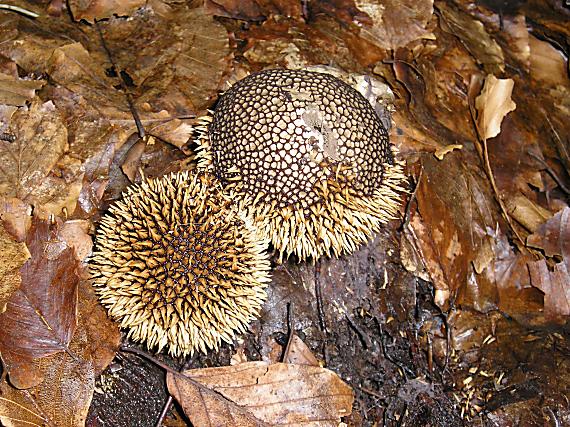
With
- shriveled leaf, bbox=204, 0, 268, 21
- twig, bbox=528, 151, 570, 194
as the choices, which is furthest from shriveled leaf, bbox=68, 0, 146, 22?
twig, bbox=528, 151, 570, 194

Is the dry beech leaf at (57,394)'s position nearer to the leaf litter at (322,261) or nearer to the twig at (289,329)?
the leaf litter at (322,261)

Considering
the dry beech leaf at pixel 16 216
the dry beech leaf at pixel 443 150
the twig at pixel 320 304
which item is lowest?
the twig at pixel 320 304

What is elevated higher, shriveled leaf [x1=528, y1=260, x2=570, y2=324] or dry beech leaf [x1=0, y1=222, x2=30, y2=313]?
shriveled leaf [x1=528, y1=260, x2=570, y2=324]

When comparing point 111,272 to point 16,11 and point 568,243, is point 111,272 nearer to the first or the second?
point 16,11

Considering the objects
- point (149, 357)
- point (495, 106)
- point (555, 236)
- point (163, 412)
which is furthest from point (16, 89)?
point (555, 236)

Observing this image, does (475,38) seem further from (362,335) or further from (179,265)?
(179,265)

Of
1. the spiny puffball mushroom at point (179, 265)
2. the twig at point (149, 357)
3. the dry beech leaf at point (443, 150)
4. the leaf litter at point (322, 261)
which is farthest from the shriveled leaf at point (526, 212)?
the twig at point (149, 357)

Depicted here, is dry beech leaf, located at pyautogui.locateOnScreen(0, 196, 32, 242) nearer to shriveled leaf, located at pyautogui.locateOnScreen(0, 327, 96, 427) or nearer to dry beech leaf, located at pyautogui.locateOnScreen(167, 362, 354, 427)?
shriveled leaf, located at pyautogui.locateOnScreen(0, 327, 96, 427)
